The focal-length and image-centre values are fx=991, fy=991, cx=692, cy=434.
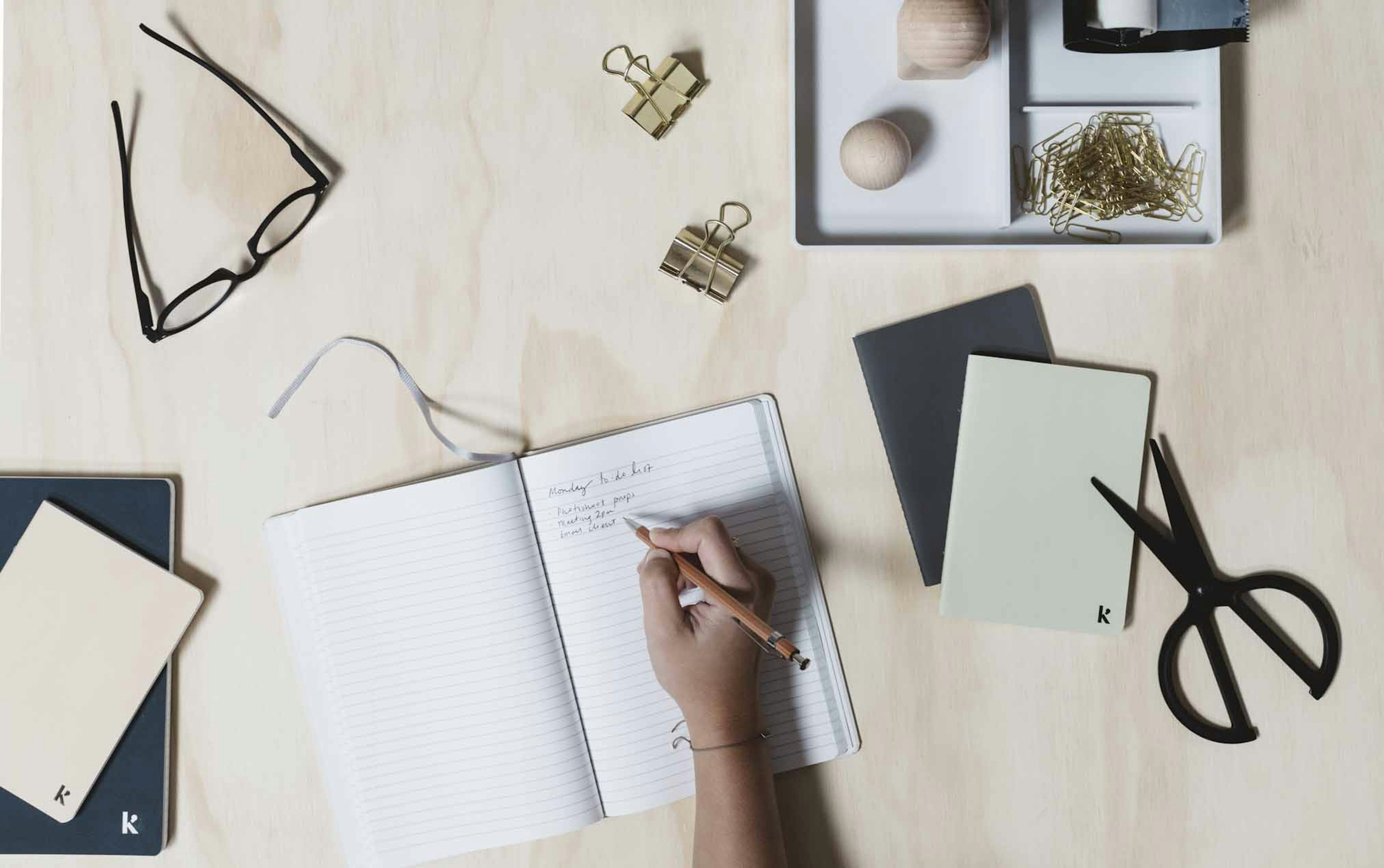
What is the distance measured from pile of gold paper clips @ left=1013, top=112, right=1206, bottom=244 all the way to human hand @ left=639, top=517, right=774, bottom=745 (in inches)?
16.2

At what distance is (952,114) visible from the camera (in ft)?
2.92

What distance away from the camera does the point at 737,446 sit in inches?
34.9

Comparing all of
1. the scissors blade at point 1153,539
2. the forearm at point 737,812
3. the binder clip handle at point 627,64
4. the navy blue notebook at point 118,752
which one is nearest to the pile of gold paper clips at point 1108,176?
the scissors blade at point 1153,539

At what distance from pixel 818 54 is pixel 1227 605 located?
0.62 metres

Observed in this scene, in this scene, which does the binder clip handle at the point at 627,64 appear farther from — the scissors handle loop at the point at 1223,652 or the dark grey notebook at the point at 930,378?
the scissors handle loop at the point at 1223,652

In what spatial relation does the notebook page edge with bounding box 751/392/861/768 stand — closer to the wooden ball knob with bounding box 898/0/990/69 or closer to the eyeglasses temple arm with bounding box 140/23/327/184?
the wooden ball knob with bounding box 898/0/990/69

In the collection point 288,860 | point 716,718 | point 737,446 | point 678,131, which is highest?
point 678,131

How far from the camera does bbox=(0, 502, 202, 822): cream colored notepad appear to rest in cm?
89

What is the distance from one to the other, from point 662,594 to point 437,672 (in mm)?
224

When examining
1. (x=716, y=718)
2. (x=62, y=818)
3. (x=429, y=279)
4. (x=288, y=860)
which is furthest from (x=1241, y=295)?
(x=62, y=818)

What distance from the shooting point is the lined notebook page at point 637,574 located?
0.88 metres

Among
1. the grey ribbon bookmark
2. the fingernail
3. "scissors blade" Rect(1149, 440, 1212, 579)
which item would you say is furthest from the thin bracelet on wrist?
"scissors blade" Rect(1149, 440, 1212, 579)

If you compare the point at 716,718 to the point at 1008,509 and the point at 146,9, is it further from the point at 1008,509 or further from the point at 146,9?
the point at 146,9

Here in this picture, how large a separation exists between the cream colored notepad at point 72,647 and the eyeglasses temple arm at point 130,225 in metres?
0.19
